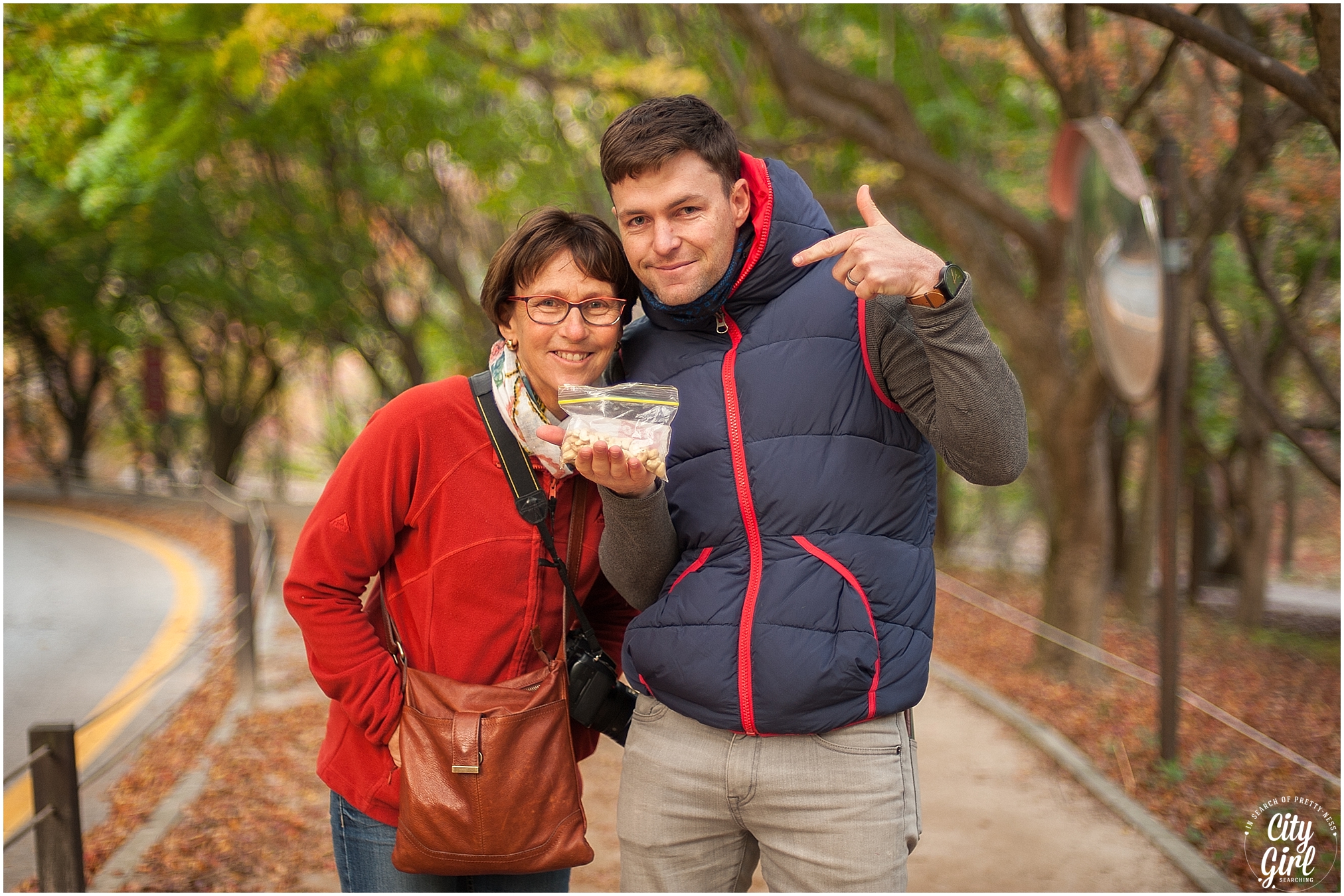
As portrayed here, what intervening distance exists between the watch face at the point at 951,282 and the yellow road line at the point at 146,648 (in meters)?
3.86

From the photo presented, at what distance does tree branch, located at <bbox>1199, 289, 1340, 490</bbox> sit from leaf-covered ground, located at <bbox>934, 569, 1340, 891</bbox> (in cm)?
195

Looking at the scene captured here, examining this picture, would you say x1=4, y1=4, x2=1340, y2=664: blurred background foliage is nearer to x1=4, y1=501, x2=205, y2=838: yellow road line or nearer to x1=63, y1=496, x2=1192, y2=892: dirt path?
x1=63, y1=496, x2=1192, y2=892: dirt path

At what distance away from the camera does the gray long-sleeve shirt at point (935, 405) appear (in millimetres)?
1959

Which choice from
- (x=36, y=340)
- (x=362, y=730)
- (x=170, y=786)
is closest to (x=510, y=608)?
(x=362, y=730)

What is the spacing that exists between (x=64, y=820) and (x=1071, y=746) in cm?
552

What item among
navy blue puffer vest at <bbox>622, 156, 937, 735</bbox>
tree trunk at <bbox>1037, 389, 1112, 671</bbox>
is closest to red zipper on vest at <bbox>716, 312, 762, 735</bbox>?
navy blue puffer vest at <bbox>622, 156, 937, 735</bbox>

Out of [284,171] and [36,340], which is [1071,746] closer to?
[284,171]

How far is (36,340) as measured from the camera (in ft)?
74.9

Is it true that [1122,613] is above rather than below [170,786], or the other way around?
below

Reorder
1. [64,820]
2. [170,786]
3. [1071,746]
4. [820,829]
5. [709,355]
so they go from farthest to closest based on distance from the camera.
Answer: [1071,746]
[170,786]
[64,820]
[709,355]
[820,829]

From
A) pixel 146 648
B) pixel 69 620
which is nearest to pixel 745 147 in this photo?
pixel 146 648

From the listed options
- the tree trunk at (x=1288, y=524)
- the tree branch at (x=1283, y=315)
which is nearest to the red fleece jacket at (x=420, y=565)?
the tree branch at (x=1283, y=315)

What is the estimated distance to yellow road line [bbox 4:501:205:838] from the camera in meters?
5.98

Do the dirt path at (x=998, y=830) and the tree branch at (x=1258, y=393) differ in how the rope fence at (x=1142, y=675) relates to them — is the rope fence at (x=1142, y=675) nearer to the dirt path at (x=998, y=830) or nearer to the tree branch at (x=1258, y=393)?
the dirt path at (x=998, y=830)
